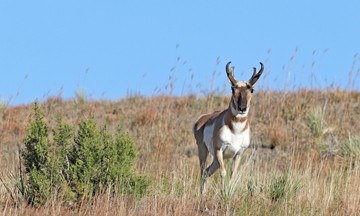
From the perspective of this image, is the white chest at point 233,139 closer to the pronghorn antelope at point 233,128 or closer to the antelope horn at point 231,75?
the pronghorn antelope at point 233,128

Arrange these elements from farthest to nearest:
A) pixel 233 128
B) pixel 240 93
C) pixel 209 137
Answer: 1. pixel 209 137
2. pixel 233 128
3. pixel 240 93

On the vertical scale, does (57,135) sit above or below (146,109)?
below

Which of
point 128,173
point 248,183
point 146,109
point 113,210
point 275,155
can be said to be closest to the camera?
point 113,210

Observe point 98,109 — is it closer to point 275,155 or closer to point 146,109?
point 146,109

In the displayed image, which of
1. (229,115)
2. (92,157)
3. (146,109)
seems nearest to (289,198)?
(229,115)

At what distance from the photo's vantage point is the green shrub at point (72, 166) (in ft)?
28.5

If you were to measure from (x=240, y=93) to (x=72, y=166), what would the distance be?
2382mm

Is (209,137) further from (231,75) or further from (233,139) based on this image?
(231,75)

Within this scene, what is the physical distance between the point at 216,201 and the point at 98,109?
377 inches

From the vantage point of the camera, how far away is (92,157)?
29.3ft

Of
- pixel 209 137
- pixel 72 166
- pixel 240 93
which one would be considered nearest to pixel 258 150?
pixel 209 137

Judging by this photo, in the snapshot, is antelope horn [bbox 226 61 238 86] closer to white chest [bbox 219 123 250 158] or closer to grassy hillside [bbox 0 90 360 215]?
white chest [bbox 219 123 250 158]

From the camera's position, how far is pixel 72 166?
8758mm

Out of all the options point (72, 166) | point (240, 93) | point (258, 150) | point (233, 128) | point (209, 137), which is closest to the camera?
point (72, 166)
